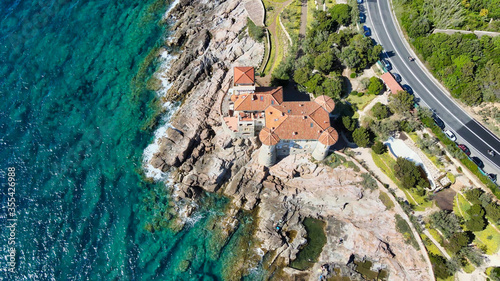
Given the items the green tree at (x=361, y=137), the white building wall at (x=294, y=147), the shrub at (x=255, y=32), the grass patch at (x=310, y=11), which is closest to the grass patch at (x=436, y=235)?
the green tree at (x=361, y=137)

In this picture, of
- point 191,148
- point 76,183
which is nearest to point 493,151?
point 191,148

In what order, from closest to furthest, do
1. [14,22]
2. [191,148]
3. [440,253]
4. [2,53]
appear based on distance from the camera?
1. [440,253]
2. [191,148]
3. [2,53]
4. [14,22]

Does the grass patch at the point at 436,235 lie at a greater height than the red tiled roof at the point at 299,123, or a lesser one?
lesser

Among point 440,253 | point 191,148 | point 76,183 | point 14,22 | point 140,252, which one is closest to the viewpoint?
point 440,253

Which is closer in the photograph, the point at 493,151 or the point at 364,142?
the point at 493,151

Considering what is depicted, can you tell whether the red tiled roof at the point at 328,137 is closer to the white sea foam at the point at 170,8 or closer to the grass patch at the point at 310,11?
the grass patch at the point at 310,11

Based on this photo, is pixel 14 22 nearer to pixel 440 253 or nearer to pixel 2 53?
pixel 2 53
